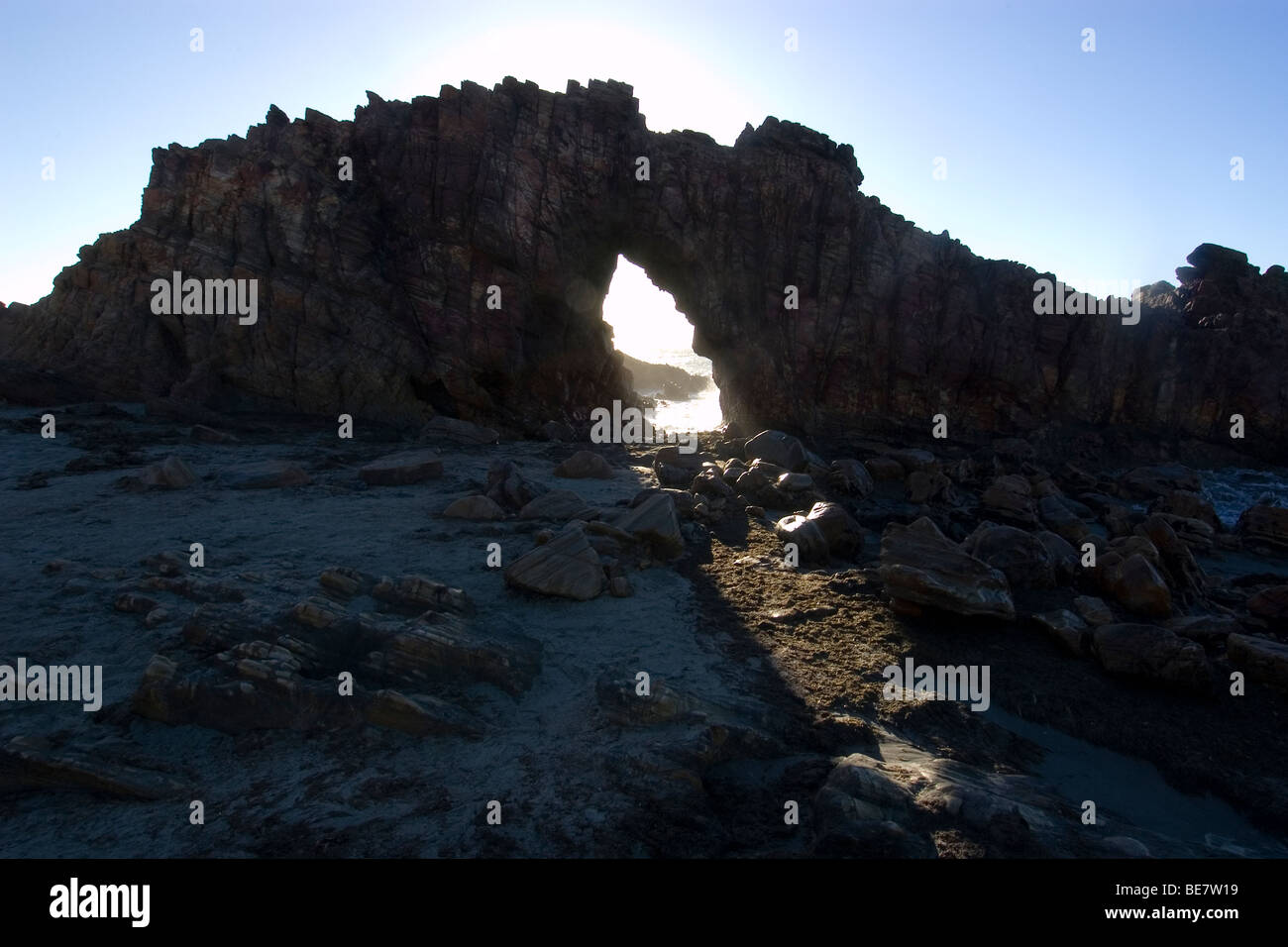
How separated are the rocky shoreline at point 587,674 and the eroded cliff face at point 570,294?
8386 millimetres

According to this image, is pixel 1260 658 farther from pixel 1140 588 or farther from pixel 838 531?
pixel 838 531

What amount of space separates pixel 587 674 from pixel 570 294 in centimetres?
1814

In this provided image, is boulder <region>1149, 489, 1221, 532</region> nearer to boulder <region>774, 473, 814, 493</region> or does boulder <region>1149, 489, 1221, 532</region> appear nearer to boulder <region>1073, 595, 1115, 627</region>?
boulder <region>774, 473, 814, 493</region>

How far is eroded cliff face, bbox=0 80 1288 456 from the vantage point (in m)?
21.0

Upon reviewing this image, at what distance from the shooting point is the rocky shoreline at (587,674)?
200 inches

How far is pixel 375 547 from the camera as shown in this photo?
10391 mm

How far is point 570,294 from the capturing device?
23500 mm

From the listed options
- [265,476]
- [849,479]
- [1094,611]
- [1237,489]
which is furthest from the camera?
[1237,489]

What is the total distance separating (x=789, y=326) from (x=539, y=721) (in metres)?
20.3

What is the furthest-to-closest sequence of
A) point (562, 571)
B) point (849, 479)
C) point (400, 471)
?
point (849, 479) → point (400, 471) → point (562, 571)

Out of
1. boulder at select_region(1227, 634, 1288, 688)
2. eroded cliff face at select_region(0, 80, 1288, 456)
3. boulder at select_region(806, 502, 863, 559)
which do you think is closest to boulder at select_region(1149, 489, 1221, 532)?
eroded cliff face at select_region(0, 80, 1288, 456)

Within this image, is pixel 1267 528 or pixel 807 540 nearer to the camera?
pixel 807 540

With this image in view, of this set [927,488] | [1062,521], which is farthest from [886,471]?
[1062,521]
